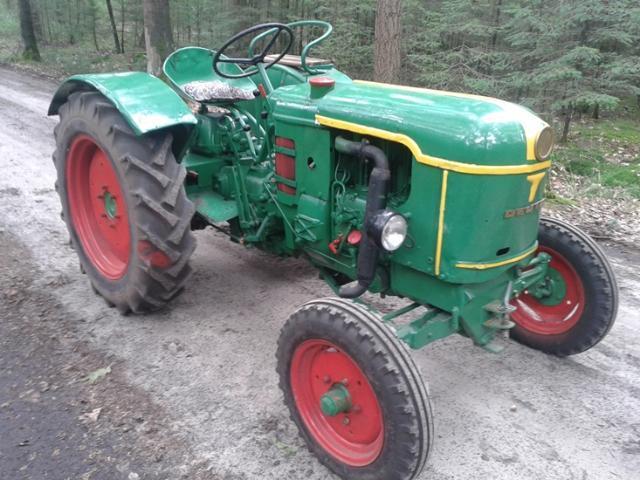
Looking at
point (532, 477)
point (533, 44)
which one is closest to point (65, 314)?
point (532, 477)

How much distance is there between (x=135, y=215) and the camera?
3.05 m

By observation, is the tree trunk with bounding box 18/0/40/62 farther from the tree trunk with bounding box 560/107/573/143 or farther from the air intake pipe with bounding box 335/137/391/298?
the air intake pipe with bounding box 335/137/391/298

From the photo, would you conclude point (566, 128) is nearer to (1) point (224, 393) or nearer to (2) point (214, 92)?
(2) point (214, 92)

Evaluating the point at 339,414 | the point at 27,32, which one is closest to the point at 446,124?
the point at 339,414

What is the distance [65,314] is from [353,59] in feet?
28.4

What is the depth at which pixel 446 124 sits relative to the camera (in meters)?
2.25

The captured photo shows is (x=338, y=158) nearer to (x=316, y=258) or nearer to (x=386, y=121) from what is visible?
(x=386, y=121)

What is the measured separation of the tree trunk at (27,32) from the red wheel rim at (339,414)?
16.4m

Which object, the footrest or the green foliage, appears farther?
the green foliage

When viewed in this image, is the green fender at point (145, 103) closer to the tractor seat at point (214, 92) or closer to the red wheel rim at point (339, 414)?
the tractor seat at point (214, 92)

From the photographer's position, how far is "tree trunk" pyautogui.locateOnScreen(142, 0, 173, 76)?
10391 mm

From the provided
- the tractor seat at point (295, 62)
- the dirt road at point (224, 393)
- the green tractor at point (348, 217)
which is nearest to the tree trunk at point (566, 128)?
the dirt road at point (224, 393)

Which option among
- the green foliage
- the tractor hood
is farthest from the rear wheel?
the green foliage

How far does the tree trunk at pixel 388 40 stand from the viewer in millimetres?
6934
